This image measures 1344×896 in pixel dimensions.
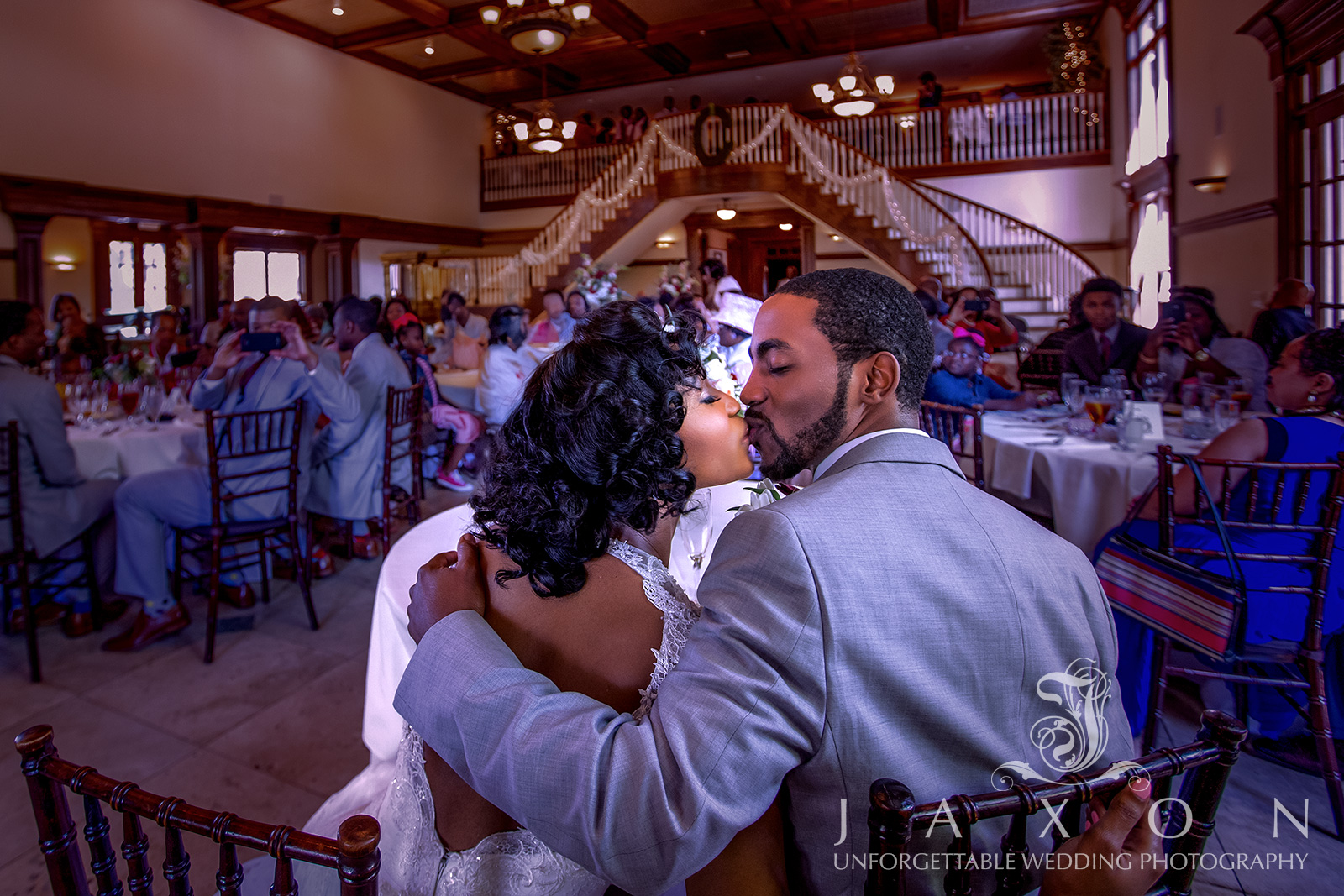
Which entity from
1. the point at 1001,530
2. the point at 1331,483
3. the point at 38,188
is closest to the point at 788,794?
the point at 1001,530

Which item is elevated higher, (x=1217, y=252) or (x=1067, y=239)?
(x=1067, y=239)

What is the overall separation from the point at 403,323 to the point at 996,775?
6121 millimetres

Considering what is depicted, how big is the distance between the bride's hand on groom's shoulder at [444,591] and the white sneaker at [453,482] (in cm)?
521

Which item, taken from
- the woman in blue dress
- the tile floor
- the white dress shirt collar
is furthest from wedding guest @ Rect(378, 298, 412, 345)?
the white dress shirt collar

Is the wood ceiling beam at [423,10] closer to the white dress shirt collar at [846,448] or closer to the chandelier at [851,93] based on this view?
the chandelier at [851,93]

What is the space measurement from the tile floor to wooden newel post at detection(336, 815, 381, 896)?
173 centimetres

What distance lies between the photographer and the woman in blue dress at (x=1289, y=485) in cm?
216

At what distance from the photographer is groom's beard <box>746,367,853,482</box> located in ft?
3.53

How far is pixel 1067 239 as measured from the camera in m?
11.9

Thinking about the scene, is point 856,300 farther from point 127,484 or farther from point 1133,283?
point 1133,283

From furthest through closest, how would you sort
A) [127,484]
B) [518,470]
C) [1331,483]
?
[127,484]
[1331,483]
[518,470]

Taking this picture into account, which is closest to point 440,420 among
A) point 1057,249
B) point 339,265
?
point 339,265

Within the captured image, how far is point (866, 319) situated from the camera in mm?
1071

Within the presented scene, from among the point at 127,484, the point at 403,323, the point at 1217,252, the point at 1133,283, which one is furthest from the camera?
the point at 1133,283
